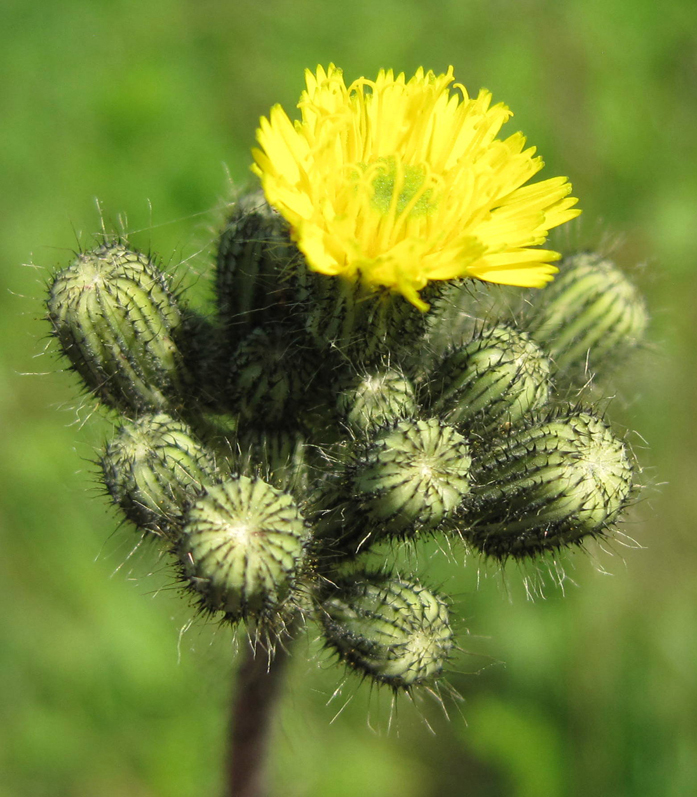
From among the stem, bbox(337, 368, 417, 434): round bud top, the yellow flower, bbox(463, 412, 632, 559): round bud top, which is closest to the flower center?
the yellow flower

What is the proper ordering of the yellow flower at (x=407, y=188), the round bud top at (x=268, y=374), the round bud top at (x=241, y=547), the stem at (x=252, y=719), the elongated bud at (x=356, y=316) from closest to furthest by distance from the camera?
the round bud top at (x=241, y=547)
the yellow flower at (x=407, y=188)
the elongated bud at (x=356, y=316)
the round bud top at (x=268, y=374)
the stem at (x=252, y=719)

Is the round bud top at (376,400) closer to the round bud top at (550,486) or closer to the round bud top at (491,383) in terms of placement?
the round bud top at (491,383)

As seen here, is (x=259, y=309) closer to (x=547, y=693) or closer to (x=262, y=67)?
(x=547, y=693)

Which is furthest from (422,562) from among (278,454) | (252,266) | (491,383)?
(252,266)

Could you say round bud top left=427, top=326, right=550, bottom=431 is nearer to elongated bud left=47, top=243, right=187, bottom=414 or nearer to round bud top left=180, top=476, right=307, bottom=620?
round bud top left=180, top=476, right=307, bottom=620

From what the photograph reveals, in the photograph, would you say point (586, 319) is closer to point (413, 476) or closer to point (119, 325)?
point (413, 476)

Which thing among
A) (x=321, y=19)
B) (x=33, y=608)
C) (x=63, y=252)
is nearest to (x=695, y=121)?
(x=321, y=19)

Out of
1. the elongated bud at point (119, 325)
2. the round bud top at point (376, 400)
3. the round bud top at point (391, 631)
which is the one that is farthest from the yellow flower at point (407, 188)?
the round bud top at point (391, 631)
